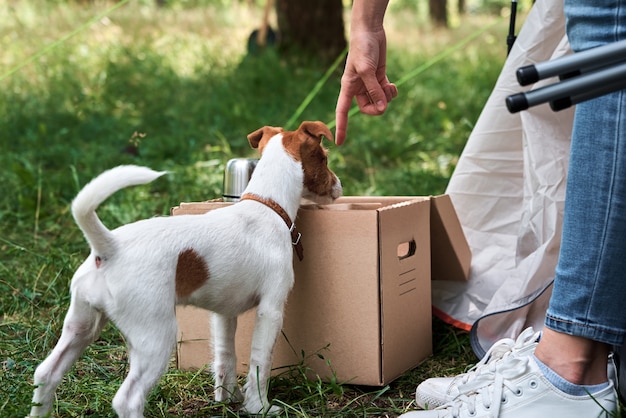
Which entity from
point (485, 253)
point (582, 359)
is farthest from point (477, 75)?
point (582, 359)

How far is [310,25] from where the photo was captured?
661 cm

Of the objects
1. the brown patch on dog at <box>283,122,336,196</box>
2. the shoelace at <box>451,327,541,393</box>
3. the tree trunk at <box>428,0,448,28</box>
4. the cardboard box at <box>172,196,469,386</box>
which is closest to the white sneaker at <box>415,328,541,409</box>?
the shoelace at <box>451,327,541,393</box>

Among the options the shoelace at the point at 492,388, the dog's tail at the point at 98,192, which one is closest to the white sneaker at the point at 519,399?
the shoelace at the point at 492,388

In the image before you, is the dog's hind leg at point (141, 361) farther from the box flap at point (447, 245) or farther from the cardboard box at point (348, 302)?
the box flap at point (447, 245)

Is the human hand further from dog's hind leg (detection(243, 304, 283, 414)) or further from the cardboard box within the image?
dog's hind leg (detection(243, 304, 283, 414))

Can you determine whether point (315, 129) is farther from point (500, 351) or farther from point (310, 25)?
point (310, 25)

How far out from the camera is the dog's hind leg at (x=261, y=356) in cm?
187

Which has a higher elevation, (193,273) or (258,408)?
(193,273)

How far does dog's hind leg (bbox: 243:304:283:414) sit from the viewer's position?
1.87 m

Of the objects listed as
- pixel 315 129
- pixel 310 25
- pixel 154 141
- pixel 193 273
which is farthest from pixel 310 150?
pixel 310 25

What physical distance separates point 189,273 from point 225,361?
1.29 feet

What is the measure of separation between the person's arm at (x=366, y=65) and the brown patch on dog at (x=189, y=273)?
0.57 m

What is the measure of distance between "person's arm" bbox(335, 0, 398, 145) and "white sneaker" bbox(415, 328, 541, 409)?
2.26ft

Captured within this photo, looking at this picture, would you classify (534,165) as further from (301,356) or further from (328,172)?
(301,356)
